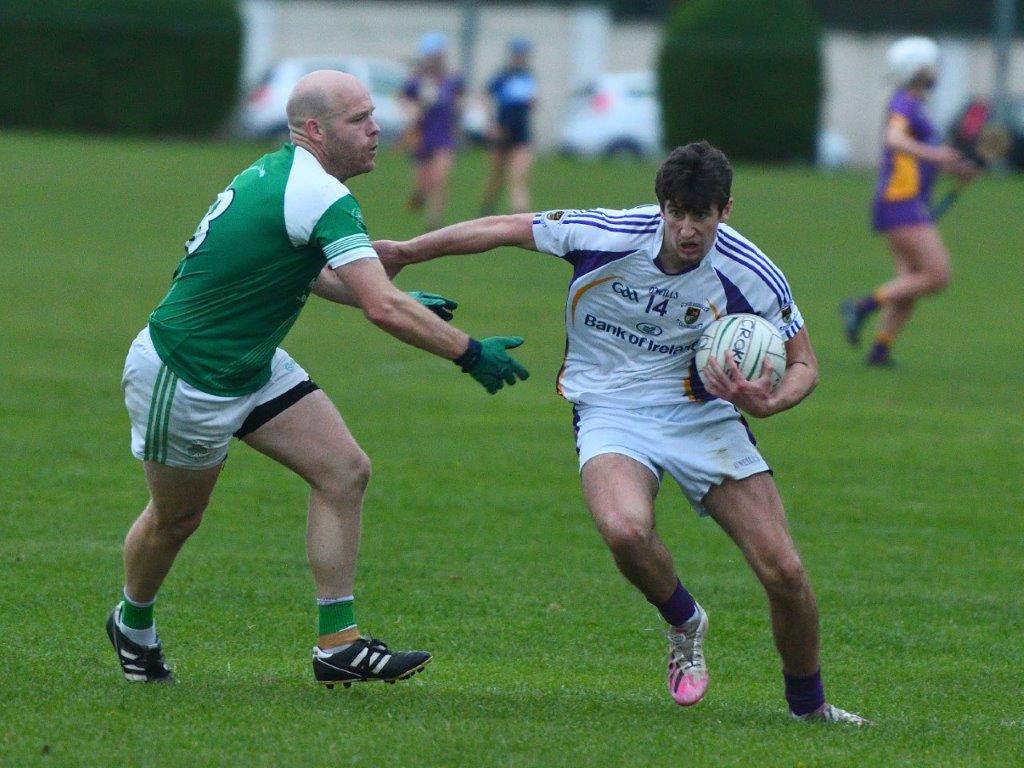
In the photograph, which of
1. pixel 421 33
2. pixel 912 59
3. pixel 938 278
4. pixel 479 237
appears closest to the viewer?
pixel 479 237

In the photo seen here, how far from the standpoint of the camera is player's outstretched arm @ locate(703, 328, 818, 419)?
5.49 meters

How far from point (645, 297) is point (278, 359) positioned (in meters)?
1.23

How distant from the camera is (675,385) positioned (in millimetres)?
5883

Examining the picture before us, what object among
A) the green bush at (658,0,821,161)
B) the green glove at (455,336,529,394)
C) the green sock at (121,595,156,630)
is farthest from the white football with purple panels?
the green bush at (658,0,821,161)

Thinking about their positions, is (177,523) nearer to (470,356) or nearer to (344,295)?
(344,295)

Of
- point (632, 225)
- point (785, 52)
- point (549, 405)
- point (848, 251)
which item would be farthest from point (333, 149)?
point (785, 52)

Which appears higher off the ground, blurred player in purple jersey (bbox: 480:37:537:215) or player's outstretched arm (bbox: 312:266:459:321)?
player's outstretched arm (bbox: 312:266:459:321)

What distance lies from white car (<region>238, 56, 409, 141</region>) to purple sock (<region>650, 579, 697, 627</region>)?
3191cm

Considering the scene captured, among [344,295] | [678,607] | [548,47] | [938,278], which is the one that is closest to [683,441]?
[678,607]

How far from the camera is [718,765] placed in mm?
5059

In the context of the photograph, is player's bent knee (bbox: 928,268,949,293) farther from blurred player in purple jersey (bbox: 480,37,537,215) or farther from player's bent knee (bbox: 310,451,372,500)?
blurred player in purple jersey (bbox: 480,37,537,215)

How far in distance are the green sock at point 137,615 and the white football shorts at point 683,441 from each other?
5.01 ft

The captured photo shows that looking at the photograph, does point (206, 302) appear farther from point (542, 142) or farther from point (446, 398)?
point (542, 142)

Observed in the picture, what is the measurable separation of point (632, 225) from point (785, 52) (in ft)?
108
